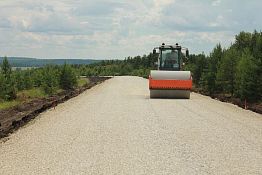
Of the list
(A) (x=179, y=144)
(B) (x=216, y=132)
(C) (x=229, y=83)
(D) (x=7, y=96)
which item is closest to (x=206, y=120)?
(B) (x=216, y=132)

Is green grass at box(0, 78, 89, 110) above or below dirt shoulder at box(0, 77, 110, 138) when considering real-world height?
below

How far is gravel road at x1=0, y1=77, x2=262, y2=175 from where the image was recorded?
9789mm

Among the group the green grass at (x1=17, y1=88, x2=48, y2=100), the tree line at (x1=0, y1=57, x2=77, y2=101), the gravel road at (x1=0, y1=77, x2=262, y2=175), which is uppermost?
the gravel road at (x1=0, y1=77, x2=262, y2=175)

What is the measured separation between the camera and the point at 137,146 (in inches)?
484

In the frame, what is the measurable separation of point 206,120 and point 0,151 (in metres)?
8.40

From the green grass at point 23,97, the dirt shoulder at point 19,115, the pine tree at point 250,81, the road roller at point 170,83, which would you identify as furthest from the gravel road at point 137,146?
the green grass at point 23,97

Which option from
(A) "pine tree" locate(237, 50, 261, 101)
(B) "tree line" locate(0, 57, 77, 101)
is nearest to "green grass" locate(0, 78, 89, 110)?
(B) "tree line" locate(0, 57, 77, 101)

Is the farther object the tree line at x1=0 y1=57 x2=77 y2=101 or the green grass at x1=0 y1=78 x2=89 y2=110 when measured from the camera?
the tree line at x1=0 y1=57 x2=77 y2=101

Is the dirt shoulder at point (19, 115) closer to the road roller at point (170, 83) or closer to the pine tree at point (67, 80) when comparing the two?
the road roller at point (170, 83)

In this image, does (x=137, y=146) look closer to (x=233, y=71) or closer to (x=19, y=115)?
(x=19, y=115)

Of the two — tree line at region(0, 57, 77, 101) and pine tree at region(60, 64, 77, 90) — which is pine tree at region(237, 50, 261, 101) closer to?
tree line at region(0, 57, 77, 101)

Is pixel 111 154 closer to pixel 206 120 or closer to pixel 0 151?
pixel 0 151

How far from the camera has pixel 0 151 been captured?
480 inches

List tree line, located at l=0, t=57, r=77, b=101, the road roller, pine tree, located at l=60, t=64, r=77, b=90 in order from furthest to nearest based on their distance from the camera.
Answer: pine tree, located at l=60, t=64, r=77, b=90, tree line, located at l=0, t=57, r=77, b=101, the road roller
